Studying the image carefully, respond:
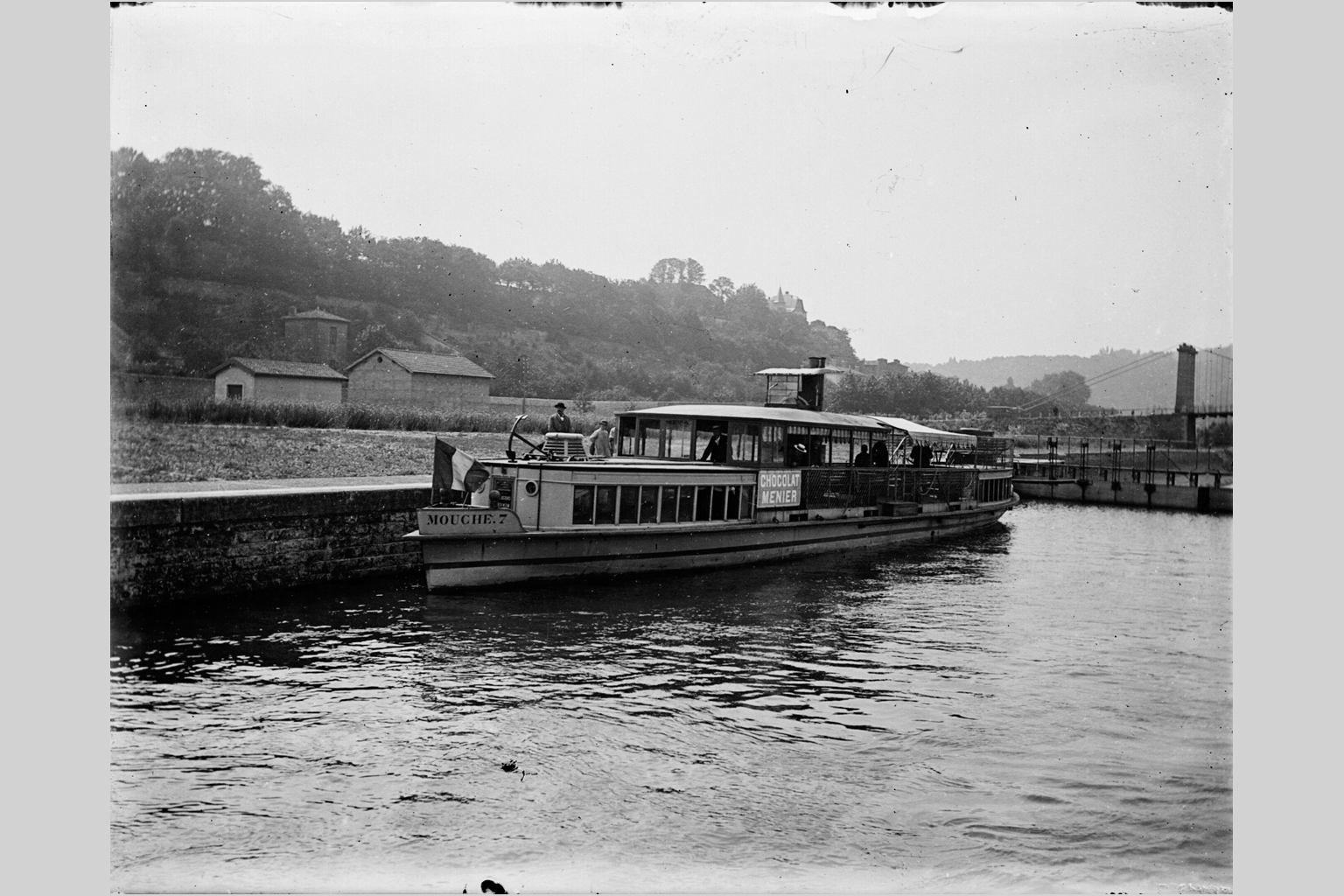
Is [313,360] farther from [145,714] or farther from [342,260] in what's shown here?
[145,714]

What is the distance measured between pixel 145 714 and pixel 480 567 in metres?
7.49

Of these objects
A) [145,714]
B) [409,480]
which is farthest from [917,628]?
[409,480]

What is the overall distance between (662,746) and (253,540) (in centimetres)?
918

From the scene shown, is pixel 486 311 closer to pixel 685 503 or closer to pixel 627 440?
pixel 627 440

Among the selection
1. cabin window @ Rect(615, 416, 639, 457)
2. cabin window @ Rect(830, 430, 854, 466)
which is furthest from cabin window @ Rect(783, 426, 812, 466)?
cabin window @ Rect(615, 416, 639, 457)

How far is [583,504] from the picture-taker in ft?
60.3

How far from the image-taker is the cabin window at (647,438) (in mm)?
22828

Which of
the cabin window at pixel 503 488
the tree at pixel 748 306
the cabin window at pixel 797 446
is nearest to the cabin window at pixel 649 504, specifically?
the cabin window at pixel 503 488

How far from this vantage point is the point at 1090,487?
1793 inches

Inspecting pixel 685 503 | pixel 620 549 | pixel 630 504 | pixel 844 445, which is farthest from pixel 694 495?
pixel 844 445

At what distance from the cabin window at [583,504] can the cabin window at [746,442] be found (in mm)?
4964

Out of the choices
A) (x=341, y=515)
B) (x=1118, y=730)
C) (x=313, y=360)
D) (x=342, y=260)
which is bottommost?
(x=1118, y=730)

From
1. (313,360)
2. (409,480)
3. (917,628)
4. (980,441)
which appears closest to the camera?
(917,628)

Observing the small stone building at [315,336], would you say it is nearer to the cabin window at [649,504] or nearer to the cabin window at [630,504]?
the cabin window at [649,504]
